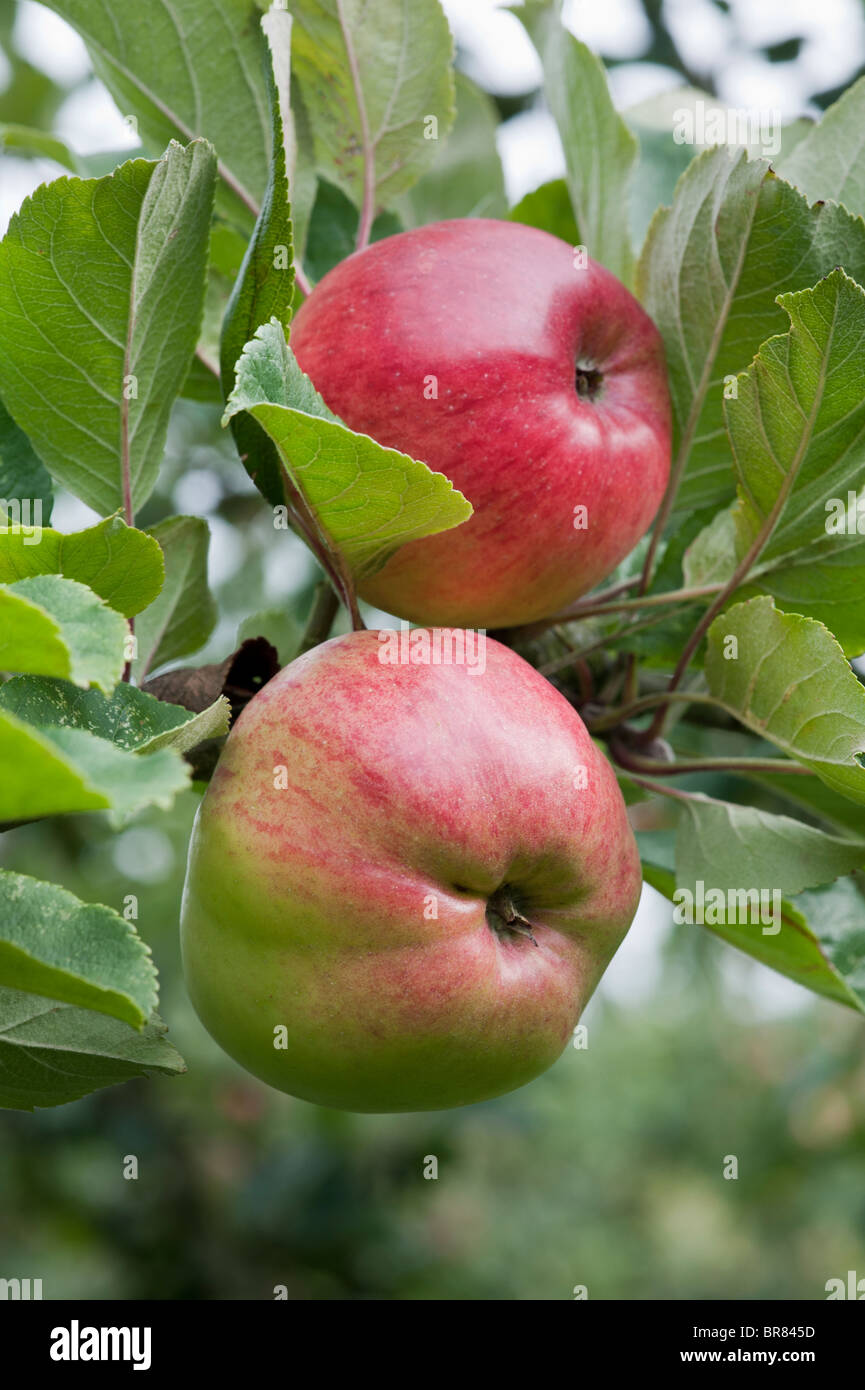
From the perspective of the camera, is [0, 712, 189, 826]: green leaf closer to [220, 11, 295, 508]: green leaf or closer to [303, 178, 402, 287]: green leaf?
[220, 11, 295, 508]: green leaf

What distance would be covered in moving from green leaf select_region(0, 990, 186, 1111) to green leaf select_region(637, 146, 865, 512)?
0.52 m

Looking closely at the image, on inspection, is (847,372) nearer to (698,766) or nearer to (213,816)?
(698,766)

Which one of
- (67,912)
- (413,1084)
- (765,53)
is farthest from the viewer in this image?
(765,53)

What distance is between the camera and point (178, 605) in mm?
935

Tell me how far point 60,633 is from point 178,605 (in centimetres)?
48

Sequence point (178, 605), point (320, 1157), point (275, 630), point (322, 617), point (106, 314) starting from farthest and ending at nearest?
point (320, 1157), point (275, 630), point (178, 605), point (322, 617), point (106, 314)

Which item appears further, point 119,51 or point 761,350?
point 119,51

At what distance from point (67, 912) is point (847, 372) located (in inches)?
20.4

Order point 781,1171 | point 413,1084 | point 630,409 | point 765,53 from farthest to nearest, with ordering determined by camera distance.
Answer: point 781,1171
point 765,53
point 630,409
point 413,1084

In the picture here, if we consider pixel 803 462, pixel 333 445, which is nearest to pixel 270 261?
pixel 333 445

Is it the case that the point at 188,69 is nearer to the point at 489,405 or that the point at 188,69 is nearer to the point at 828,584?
the point at 489,405

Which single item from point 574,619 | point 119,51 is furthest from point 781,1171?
point 119,51

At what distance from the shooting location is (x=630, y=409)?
2.59 feet

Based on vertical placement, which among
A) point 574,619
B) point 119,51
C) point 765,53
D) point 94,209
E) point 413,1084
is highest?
point 765,53
